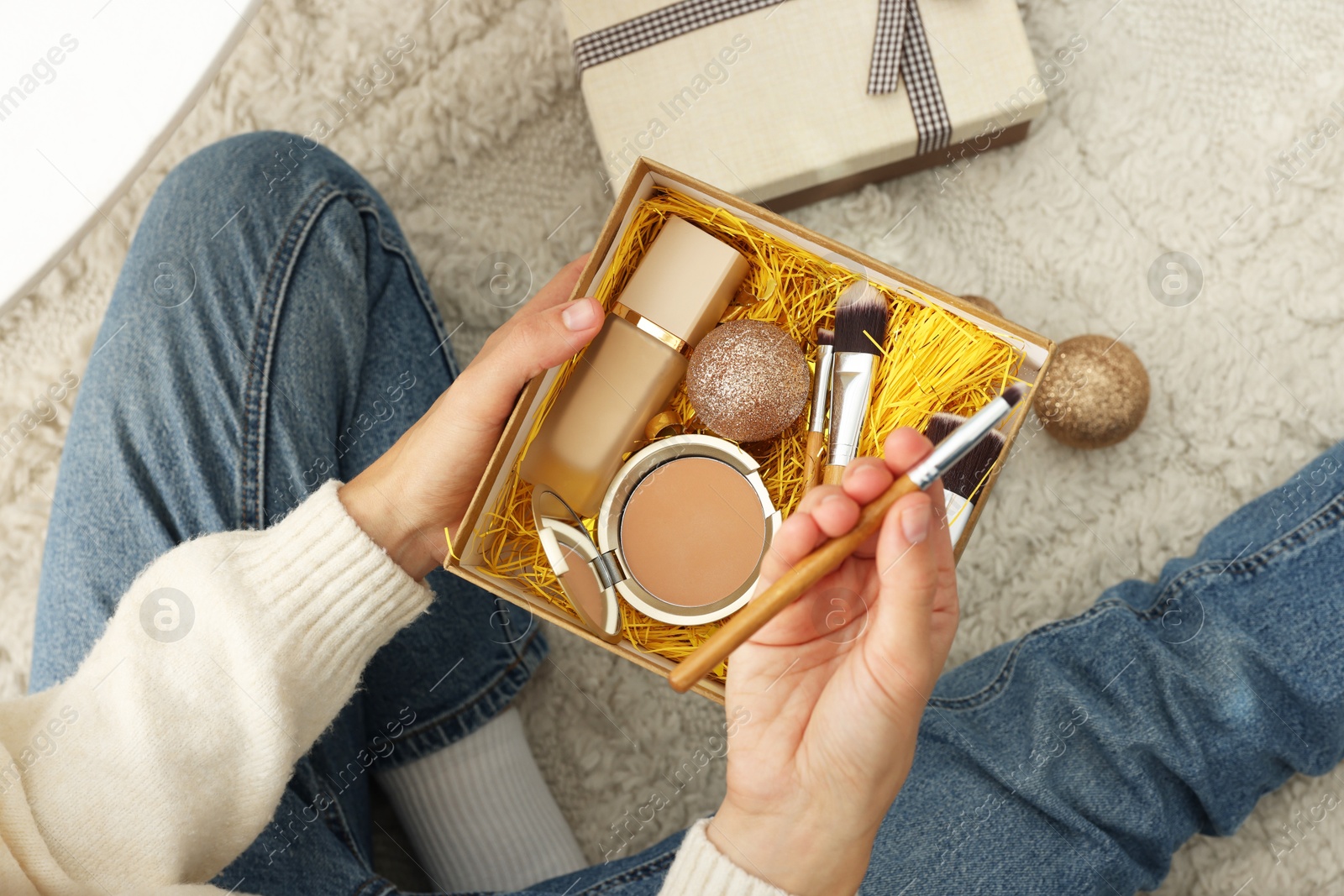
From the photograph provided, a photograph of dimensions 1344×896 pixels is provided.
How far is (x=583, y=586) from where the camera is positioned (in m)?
0.57

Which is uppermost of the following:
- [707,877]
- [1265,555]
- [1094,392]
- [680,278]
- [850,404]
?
[680,278]

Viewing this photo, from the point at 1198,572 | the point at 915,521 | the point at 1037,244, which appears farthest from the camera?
the point at 1037,244

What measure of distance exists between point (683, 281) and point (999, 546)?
438 mm

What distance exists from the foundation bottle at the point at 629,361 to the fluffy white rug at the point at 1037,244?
13.1 inches

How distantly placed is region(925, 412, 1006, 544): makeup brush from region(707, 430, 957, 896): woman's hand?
5 centimetres

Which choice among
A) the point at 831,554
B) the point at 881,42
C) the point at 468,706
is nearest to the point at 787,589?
the point at 831,554

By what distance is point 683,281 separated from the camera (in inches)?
23.0

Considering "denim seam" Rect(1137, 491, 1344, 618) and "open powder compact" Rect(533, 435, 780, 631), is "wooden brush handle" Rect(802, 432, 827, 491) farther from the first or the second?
"denim seam" Rect(1137, 491, 1344, 618)

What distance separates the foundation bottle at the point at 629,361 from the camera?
1.90 feet

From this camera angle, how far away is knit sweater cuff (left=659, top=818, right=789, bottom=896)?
509 millimetres

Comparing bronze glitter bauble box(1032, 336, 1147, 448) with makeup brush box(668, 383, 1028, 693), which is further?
bronze glitter bauble box(1032, 336, 1147, 448)

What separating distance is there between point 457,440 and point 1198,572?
60 cm

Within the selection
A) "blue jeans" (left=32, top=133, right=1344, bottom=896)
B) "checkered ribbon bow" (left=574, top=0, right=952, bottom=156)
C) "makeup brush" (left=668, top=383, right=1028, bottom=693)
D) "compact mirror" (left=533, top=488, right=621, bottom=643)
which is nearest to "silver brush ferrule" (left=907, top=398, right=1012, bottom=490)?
"makeup brush" (left=668, top=383, right=1028, bottom=693)

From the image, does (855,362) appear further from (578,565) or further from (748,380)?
(578,565)
